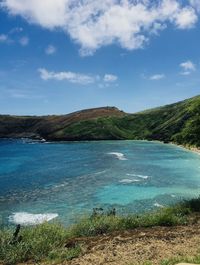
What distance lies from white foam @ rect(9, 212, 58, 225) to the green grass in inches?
644

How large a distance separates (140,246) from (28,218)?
25186 millimetres

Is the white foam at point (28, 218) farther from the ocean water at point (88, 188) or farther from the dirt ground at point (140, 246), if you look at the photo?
the dirt ground at point (140, 246)

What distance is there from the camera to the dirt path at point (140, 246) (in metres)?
15.6

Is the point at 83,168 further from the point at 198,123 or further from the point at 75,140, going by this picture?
the point at 75,140

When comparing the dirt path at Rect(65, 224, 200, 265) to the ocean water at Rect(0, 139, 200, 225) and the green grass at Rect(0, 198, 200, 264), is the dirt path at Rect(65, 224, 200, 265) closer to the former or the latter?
the green grass at Rect(0, 198, 200, 264)

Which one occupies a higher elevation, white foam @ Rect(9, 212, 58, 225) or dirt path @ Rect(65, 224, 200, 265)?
dirt path @ Rect(65, 224, 200, 265)

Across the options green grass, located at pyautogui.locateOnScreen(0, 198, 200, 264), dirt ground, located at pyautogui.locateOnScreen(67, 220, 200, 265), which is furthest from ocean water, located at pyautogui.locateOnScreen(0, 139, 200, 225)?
dirt ground, located at pyautogui.locateOnScreen(67, 220, 200, 265)

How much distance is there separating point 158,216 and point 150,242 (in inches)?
213

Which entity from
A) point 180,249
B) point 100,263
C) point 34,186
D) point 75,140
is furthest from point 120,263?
point 75,140

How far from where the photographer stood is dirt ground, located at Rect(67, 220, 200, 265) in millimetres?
15633

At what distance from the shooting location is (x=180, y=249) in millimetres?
16406

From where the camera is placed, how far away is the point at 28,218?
40625mm

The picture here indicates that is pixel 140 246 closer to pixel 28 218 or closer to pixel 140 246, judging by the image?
pixel 140 246

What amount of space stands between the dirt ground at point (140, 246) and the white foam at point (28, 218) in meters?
20.0
